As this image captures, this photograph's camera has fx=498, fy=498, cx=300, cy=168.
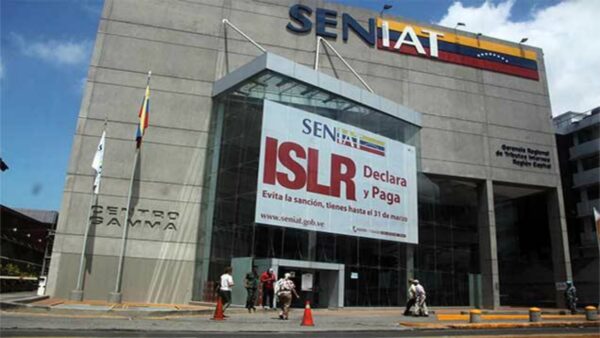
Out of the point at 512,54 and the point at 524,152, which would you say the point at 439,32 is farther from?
the point at 524,152

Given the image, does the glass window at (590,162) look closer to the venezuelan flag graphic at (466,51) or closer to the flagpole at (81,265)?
the venezuelan flag graphic at (466,51)

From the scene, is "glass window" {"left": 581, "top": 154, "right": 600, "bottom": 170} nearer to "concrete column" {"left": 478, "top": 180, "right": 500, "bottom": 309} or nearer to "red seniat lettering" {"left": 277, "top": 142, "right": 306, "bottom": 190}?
"concrete column" {"left": 478, "top": 180, "right": 500, "bottom": 309}

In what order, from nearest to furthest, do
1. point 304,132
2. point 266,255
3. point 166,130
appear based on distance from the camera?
1. point 266,255
2. point 304,132
3. point 166,130

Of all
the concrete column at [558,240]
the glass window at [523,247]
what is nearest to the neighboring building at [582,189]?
the glass window at [523,247]

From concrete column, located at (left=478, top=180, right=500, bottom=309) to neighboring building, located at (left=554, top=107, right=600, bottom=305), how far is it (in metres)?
15.9

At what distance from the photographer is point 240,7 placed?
30938mm

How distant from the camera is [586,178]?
48.3m

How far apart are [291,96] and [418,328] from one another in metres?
14.5

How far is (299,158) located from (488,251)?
15.9 m

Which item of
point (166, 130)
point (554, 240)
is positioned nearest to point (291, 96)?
point (166, 130)

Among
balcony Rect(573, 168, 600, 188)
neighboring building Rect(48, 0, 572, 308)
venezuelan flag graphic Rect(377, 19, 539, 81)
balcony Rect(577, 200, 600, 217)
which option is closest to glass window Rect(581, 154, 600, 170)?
balcony Rect(573, 168, 600, 188)

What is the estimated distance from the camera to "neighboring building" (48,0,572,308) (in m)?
24.8

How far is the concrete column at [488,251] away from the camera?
32219 mm

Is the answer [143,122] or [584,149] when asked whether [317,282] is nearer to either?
[143,122]
